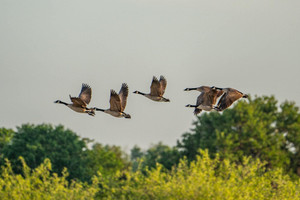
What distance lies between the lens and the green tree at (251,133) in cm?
6838

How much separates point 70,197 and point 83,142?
31211mm

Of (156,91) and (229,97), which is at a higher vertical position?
(156,91)

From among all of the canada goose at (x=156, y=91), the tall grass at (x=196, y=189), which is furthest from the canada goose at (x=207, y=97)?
the tall grass at (x=196, y=189)

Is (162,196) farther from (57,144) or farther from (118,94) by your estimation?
(57,144)

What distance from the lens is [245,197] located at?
141 feet

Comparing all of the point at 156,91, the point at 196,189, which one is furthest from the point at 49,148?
the point at 156,91

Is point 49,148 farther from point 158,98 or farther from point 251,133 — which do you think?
point 158,98

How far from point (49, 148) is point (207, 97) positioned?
53.3 m

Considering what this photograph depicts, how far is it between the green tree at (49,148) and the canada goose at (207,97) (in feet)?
161

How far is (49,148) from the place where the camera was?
249 feet

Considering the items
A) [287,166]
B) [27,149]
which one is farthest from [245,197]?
[27,149]

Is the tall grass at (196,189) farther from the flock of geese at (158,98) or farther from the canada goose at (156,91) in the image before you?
the canada goose at (156,91)

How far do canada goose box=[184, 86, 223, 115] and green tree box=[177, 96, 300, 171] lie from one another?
4155 centimetres

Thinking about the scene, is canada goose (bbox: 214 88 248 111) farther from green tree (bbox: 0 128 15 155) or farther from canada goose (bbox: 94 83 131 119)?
green tree (bbox: 0 128 15 155)
